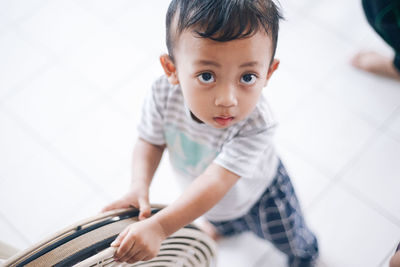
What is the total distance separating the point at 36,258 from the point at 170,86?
0.38 metres

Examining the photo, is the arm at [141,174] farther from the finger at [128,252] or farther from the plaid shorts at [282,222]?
the plaid shorts at [282,222]

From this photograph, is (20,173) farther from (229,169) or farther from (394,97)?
(394,97)

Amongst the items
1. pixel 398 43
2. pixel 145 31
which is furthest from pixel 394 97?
pixel 145 31

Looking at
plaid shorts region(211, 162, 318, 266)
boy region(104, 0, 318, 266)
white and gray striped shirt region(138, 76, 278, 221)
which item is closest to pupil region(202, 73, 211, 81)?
boy region(104, 0, 318, 266)

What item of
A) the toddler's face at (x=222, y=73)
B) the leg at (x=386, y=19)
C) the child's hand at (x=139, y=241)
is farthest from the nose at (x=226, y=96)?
the leg at (x=386, y=19)

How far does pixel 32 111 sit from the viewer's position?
1.50 m

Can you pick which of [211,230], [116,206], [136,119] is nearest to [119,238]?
[116,206]

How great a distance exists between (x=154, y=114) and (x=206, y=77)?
223mm

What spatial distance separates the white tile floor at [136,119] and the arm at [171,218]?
1.93 feet

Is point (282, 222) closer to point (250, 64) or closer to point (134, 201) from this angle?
point (134, 201)

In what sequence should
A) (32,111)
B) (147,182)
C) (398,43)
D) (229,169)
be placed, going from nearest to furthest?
(229,169) < (147,182) < (398,43) < (32,111)

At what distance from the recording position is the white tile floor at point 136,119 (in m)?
1.27

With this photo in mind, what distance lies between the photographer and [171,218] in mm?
660

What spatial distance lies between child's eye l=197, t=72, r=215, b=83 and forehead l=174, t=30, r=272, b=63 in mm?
28
